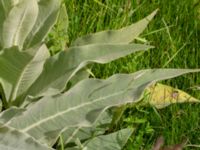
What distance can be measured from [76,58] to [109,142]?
0.28m

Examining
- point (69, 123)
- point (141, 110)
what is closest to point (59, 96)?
point (69, 123)

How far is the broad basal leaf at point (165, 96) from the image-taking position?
88.4 inches

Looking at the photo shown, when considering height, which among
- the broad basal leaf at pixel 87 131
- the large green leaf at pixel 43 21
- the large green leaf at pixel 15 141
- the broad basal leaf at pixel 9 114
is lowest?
the broad basal leaf at pixel 87 131

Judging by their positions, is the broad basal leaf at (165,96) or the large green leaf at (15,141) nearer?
the large green leaf at (15,141)

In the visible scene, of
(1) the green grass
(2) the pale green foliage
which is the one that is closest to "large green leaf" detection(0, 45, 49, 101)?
(2) the pale green foliage

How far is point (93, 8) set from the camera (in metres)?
2.63

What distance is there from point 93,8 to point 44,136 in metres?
0.96

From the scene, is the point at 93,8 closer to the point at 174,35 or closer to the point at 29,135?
the point at 174,35

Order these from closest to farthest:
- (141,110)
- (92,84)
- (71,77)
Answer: (92,84), (71,77), (141,110)

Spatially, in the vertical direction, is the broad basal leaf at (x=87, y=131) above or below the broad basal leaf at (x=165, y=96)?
above

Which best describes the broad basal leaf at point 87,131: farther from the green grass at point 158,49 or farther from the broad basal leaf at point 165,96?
the broad basal leaf at point 165,96

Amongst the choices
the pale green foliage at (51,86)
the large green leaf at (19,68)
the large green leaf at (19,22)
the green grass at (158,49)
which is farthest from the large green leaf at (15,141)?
the green grass at (158,49)

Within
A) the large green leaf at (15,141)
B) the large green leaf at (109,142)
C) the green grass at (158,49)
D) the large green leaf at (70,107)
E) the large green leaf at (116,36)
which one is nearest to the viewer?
the large green leaf at (15,141)

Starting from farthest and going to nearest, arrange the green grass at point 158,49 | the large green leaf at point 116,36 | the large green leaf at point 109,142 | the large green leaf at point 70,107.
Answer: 1. the green grass at point 158,49
2. the large green leaf at point 116,36
3. the large green leaf at point 109,142
4. the large green leaf at point 70,107
